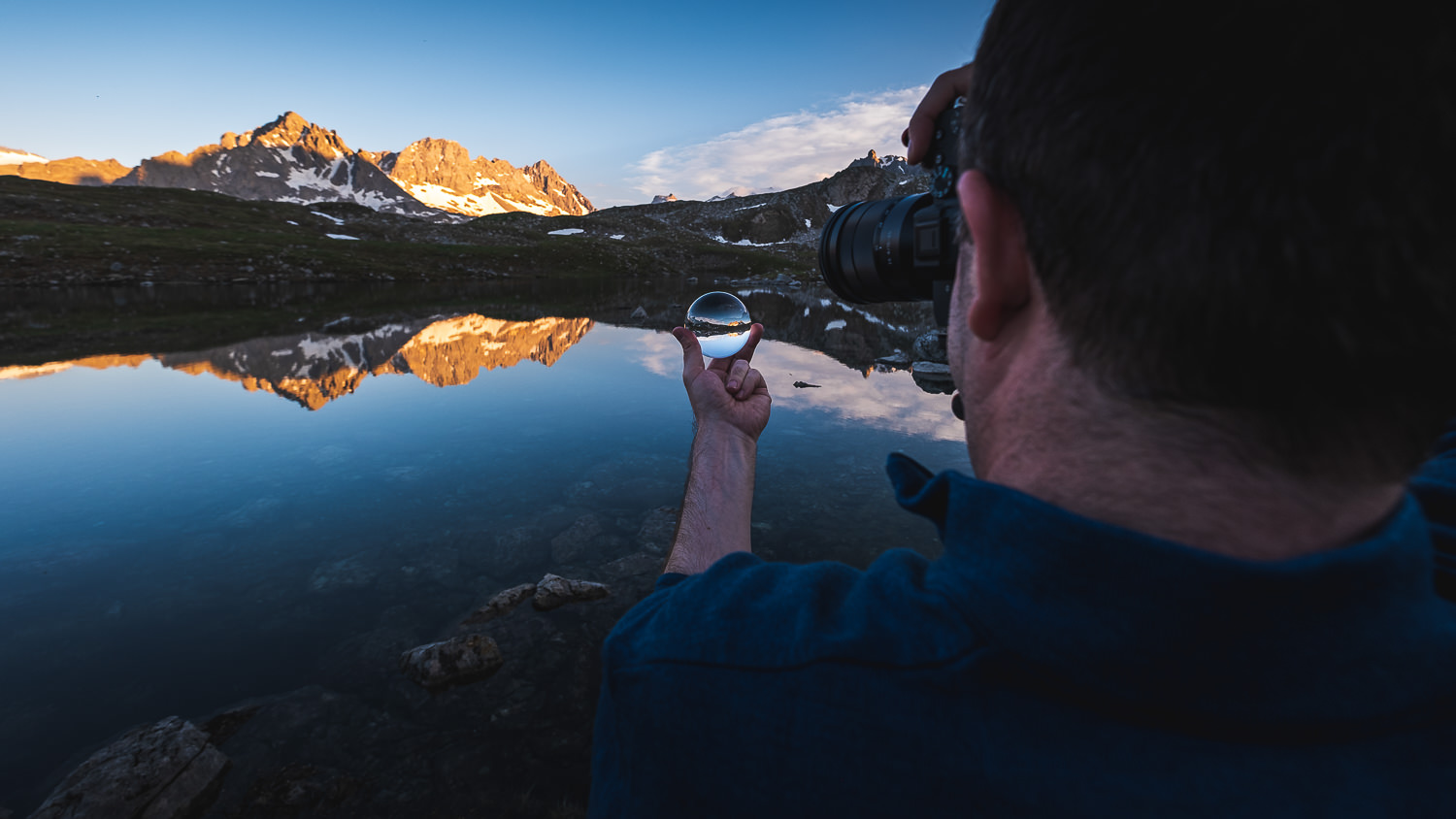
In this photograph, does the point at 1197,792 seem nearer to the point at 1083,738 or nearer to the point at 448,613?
the point at 1083,738

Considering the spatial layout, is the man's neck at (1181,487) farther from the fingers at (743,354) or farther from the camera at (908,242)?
the fingers at (743,354)

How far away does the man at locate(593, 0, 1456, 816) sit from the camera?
722 mm

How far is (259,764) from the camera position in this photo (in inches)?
121

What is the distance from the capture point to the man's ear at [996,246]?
43.1 inches

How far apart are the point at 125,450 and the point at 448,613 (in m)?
6.32

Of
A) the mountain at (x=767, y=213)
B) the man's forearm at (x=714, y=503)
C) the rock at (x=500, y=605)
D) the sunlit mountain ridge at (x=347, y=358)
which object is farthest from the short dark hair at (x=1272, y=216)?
the mountain at (x=767, y=213)

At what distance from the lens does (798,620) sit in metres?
1.05

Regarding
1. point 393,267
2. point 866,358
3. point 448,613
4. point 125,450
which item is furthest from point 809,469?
point 393,267

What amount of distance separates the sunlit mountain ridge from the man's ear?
10582mm

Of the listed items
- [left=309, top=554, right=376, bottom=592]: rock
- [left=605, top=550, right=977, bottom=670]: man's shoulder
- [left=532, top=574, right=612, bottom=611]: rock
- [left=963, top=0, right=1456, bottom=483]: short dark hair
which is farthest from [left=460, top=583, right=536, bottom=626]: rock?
[left=963, top=0, right=1456, bottom=483]: short dark hair

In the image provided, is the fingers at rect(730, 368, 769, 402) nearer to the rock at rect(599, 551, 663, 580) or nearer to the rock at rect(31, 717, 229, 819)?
the rock at rect(599, 551, 663, 580)

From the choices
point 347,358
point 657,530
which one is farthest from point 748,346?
point 347,358

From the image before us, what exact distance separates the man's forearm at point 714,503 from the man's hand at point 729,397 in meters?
0.06

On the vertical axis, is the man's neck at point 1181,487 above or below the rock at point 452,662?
above
